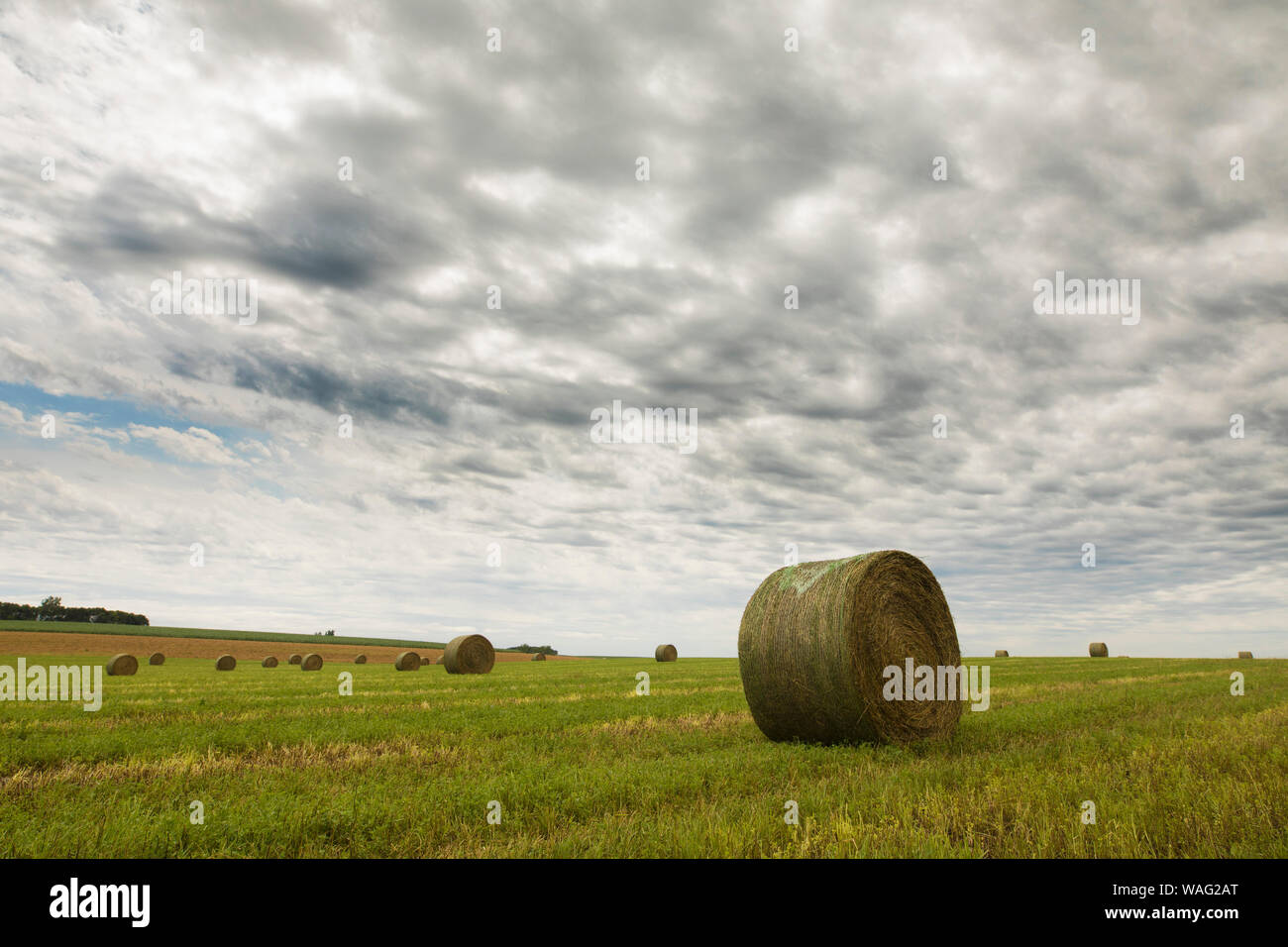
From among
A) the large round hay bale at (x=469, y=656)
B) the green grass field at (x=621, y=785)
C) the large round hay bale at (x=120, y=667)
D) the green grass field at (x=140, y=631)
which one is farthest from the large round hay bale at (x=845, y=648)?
the green grass field at (x=140, y=631)

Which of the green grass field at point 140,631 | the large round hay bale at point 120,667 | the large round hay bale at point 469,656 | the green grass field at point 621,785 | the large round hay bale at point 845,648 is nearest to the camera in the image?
the green grass field at point 621,785

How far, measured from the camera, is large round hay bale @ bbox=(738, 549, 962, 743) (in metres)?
10.3

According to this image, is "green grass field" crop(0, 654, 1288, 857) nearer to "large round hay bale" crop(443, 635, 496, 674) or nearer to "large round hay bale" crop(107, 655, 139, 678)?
"large round hay bale" crop(443, 635, 496, 674)

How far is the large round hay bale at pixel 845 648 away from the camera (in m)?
10.3

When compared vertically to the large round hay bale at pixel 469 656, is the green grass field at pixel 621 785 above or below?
above

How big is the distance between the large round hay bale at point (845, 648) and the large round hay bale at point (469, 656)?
73.7 feet

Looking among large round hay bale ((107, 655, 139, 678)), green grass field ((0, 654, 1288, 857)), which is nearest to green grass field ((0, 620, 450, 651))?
large round hay bale ((107, 655, 139, 678))

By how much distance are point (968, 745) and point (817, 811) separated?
5275mm

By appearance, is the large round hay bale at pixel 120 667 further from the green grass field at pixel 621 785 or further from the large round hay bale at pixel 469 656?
the green grass field at pixel 621 785

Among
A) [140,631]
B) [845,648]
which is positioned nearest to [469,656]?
[845,648]
